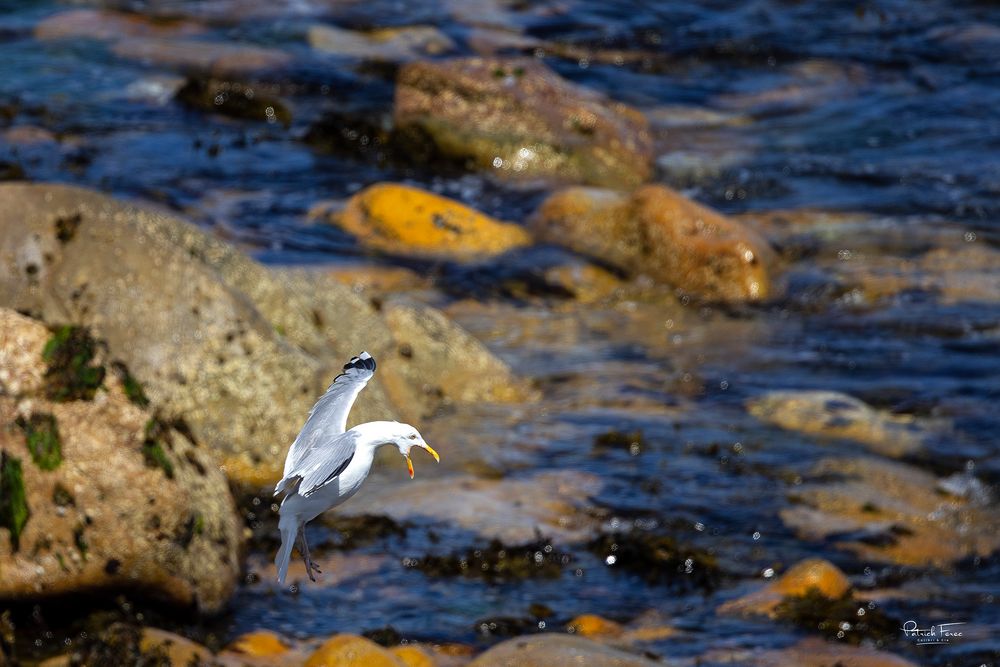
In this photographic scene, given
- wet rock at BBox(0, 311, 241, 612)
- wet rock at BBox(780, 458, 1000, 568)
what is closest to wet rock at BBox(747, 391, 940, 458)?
wet rock at BBox(780, 458, 1000, 568)

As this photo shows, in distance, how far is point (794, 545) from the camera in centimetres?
1041

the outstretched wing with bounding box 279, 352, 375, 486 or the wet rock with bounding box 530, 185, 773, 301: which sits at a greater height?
the outstretched wing with bounding box 279, 352, 375, 486

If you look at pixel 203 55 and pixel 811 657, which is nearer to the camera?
pixel 811 657

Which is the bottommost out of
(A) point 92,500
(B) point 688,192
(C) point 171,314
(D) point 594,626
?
(B) point 688,192

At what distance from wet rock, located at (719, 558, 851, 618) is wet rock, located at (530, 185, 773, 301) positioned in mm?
6165

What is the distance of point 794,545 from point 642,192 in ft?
21.4

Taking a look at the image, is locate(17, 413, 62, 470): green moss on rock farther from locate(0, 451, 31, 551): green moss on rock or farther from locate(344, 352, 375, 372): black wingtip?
locate(344, 352, 375, 372): black wingtip

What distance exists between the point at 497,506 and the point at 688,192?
30.0 feet

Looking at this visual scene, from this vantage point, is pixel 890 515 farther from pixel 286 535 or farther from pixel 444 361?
pixel 286 535

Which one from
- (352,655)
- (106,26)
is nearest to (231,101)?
(106,26)

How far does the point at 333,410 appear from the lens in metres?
3.74

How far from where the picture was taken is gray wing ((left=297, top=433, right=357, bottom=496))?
328 centimetres

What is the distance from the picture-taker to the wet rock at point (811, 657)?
858 cm

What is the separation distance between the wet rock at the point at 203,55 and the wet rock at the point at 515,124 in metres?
3.66
